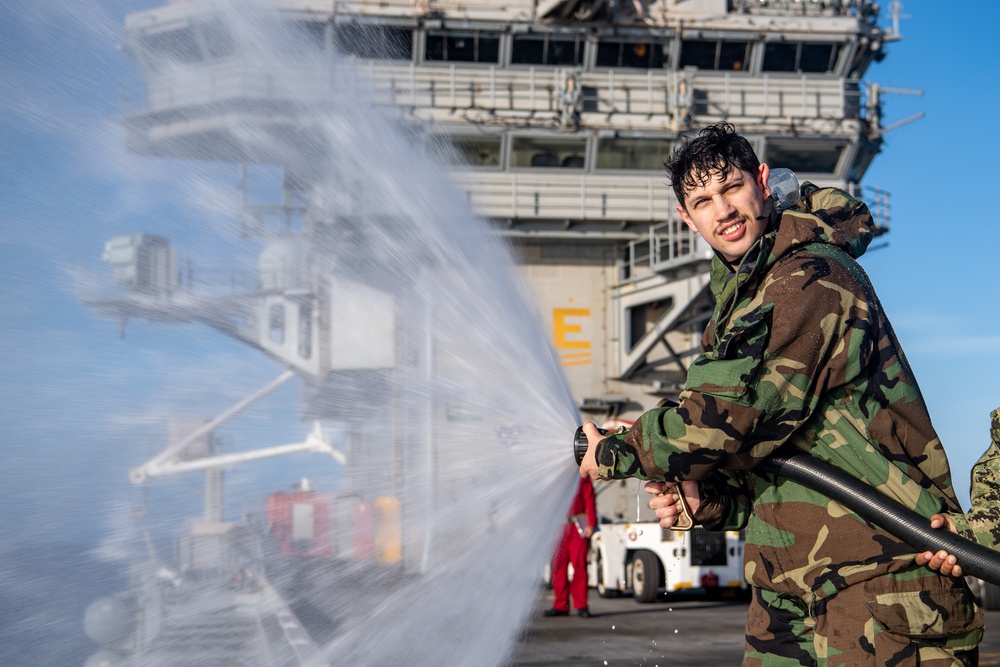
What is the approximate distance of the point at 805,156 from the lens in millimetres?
26016

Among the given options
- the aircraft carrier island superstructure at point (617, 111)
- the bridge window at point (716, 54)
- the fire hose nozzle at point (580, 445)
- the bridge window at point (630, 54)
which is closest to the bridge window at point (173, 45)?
the fire hose nozzle at point (580, 445)

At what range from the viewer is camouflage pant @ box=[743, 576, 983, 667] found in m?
3.02

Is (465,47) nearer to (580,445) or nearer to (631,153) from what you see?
(631,153)

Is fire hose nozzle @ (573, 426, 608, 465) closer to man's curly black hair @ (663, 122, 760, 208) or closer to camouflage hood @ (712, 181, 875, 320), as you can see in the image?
camouflage hood @ (712, 181, 875, 320)

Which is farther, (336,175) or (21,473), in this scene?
(336,175)

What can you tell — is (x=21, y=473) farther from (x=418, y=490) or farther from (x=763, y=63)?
(x=763, y=63)

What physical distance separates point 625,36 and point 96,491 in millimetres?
21821

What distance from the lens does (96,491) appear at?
16.8ft

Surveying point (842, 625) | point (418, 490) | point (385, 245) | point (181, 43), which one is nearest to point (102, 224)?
point (181, 43)

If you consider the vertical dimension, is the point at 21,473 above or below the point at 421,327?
below

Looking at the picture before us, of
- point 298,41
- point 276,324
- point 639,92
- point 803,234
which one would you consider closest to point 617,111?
point 639,92

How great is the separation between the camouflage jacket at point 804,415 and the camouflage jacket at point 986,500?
0.08 metres

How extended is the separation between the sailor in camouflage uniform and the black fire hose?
1.8 inches

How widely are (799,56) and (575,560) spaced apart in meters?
15.6
